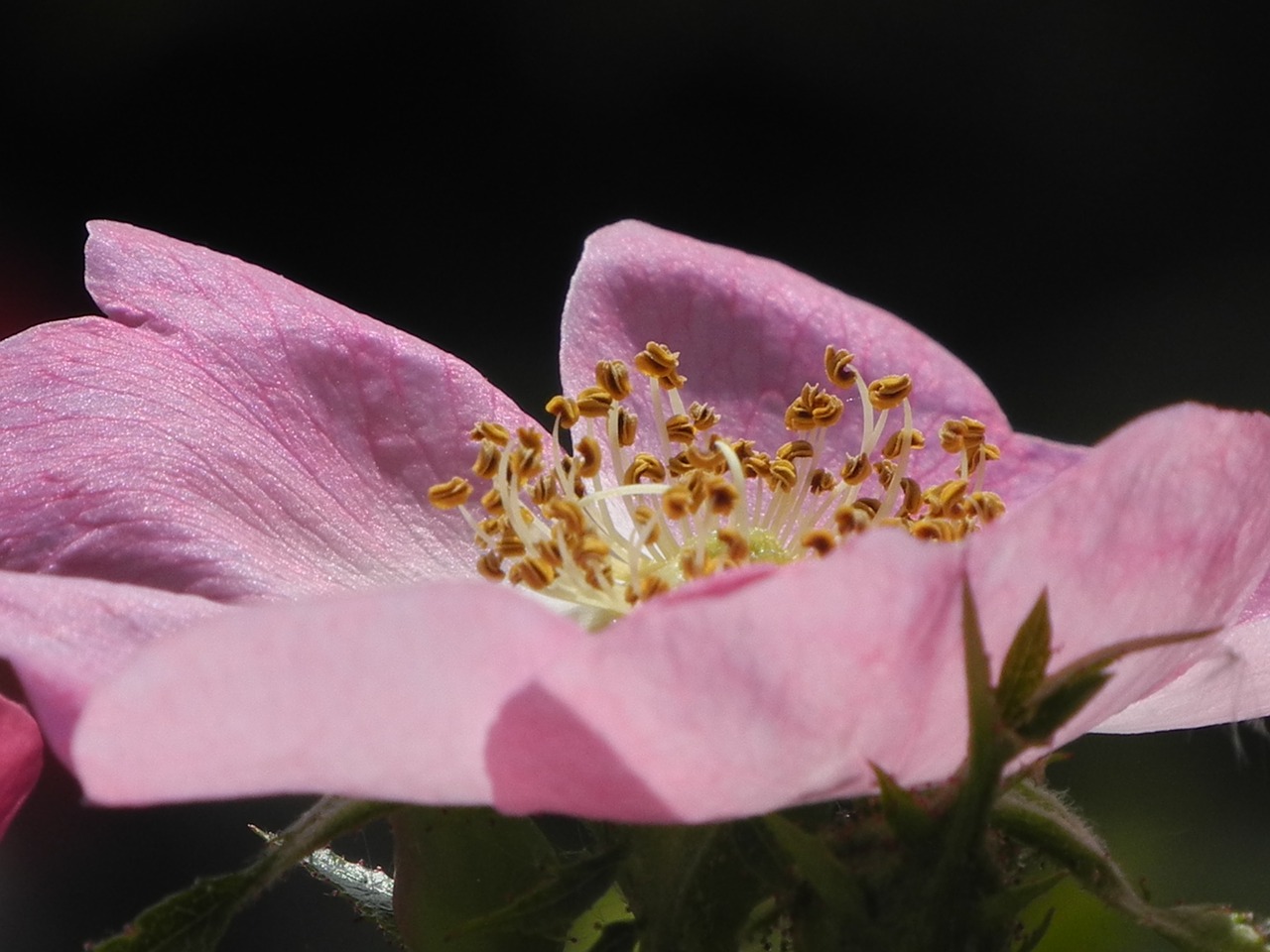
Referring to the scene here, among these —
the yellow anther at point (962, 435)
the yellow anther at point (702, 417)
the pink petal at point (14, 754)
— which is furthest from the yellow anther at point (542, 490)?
the pink petal at point (14, 754)

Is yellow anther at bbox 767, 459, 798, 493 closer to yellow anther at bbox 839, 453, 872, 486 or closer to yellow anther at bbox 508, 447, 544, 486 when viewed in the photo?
yellow anther at bbox 839, 453, 872, 486

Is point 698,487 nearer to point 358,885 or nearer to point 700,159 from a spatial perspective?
point 358,885

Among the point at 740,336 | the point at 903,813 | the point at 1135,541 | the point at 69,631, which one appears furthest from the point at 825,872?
the point at 740,336

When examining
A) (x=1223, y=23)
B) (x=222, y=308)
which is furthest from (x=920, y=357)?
(x=1223, y=23)

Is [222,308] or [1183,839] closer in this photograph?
[222,308]

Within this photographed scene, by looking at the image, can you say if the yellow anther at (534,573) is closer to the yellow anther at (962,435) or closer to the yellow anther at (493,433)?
the yellow anther at (493,433)

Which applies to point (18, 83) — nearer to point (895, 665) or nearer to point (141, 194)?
point (141, 194)

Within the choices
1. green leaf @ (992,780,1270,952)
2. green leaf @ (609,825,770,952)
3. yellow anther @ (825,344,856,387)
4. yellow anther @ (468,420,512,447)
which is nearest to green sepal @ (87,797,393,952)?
green leaf @ (609,825,770,952)
